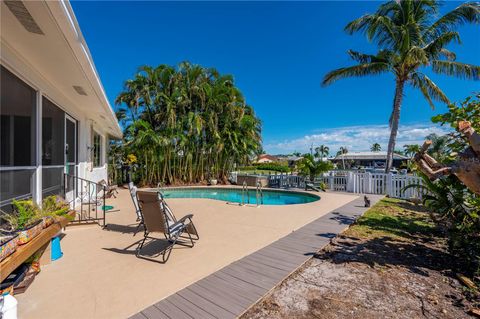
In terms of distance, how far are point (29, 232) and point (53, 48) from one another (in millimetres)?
2685

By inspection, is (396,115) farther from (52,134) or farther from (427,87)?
(52,134)

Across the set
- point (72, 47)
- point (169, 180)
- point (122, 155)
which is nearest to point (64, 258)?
point (72, 47)

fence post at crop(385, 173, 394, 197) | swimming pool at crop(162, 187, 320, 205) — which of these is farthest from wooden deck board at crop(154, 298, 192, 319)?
A: fence post at crop(385, 173, 394, 197)

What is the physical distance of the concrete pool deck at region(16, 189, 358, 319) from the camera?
2.47 meters

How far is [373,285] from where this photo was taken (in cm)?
297

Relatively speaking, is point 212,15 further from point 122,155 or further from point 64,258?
point 64,258

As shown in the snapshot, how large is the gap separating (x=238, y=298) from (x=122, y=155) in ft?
52.4

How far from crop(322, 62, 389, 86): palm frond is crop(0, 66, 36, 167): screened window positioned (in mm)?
13433

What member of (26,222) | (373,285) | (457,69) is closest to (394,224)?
(373,285)

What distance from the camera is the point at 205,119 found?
1587 cm

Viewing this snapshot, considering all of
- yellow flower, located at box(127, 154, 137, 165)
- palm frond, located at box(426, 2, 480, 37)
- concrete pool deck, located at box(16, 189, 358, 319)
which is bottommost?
concrete pool deck, located at box(16, 189, 358, 319)

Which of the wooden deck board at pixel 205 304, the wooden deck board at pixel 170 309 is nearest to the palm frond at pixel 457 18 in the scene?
the wooden deck board at pixel 205 304

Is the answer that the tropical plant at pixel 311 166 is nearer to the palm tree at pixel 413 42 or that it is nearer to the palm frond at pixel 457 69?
the palm tree at pixel 413 42

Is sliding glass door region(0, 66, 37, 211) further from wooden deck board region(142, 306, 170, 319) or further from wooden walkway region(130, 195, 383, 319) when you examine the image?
wooden walkway region(130, 195, 383, 319)
